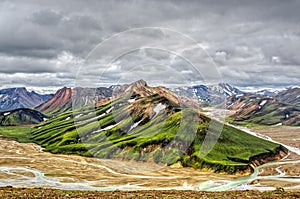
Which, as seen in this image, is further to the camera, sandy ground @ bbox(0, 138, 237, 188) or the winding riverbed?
sandy ground @ bbox(0, 138, 237, 188)

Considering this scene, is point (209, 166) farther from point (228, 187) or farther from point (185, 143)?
point (228, 187)

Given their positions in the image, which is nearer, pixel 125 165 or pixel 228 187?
pixel 228 187

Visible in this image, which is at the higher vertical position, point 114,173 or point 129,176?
point 129,176

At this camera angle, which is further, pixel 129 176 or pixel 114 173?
pixel 114 173

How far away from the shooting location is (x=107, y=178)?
5704 inches

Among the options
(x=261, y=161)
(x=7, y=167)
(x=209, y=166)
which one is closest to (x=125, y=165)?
(x=209, y=166)

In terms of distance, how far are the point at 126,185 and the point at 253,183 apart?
53.7 m

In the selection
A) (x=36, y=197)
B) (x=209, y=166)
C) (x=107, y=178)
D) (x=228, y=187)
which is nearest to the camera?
(x=36, y=197)

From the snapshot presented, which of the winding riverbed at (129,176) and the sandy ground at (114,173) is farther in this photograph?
the sandy ground at (114,173)

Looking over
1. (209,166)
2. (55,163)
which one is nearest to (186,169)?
(209,166)

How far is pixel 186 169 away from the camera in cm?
17388

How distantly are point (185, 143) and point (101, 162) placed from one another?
53658mm

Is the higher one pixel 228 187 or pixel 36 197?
pixel 36 197

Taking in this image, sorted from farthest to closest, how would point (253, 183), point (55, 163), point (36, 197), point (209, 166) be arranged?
1. point (55, 163)
2. point (209, 166)
3. point (253, 183)
4. point (36, 197)
